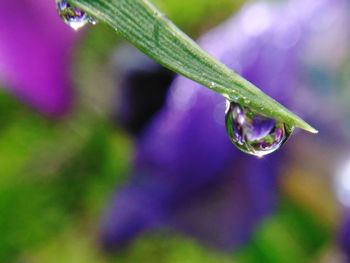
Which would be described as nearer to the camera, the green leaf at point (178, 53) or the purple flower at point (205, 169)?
the green leaf at point (178, 53)

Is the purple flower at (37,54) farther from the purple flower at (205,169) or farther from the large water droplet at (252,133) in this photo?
the large water droplet at (252,133)

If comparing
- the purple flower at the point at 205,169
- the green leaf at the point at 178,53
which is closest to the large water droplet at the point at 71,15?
the green leaf at the point at 178,53

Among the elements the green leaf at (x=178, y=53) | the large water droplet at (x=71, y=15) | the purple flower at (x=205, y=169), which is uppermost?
the purple flower at (x=205, y=169)

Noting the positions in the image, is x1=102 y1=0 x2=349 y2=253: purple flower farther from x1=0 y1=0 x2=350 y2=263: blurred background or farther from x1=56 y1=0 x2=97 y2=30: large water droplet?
x1=56 y1=0 x2=97 y2=30: large water droplet

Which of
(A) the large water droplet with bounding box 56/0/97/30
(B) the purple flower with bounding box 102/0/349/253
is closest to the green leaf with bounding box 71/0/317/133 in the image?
(A) the large water droplet with bounding box 56/0/97/30

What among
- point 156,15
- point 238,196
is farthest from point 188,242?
point 156,15

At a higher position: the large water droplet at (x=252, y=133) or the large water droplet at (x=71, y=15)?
the large water droplet at (x=71, y=15)

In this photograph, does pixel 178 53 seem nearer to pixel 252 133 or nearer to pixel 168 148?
pixel 252 133
